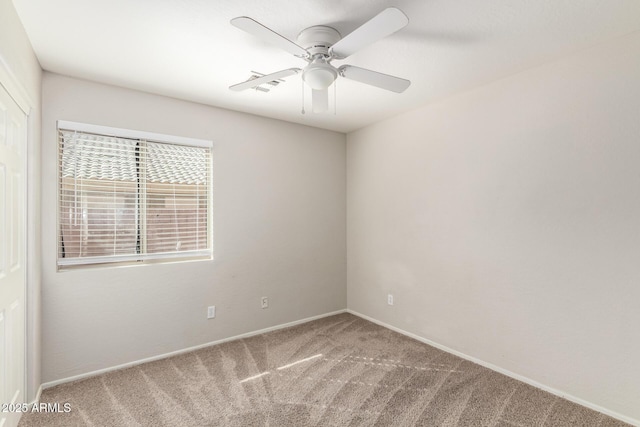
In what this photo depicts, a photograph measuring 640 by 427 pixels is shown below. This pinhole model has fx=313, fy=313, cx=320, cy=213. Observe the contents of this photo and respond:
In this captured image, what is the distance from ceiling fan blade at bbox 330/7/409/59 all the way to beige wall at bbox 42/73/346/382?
6.03 ft

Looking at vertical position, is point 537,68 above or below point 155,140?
above

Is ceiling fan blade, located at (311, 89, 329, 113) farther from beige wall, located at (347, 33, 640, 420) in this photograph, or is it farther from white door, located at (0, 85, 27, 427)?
white door, located at (0, 85, 27, 427)

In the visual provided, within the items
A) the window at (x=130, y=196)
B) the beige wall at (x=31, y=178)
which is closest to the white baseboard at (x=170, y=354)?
the beige wall at (x=31, y=178)

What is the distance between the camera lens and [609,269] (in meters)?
2.04

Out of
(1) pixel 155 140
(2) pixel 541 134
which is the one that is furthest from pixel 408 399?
(1) pixel 155 140

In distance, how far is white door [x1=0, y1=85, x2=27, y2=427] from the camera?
167 centimetres

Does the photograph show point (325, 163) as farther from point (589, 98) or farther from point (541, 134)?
point (589, 98)

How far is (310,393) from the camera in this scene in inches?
90.4

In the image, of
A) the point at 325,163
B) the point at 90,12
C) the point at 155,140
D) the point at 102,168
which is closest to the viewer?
the point at 90,12

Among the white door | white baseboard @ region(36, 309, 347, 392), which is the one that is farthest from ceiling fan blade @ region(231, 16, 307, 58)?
white baseboard @ region(36, 309, 347, 392)

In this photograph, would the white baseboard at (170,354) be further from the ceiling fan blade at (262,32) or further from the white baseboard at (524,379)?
the ceiling fan blade at (262,32)

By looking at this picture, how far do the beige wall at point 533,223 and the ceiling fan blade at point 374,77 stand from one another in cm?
117

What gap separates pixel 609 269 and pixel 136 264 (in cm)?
360

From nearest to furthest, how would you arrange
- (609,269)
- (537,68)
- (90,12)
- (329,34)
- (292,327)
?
1. (90,12)
2. (329,34)
3. (609,269)
4. (537,68)
5. (292,327)
